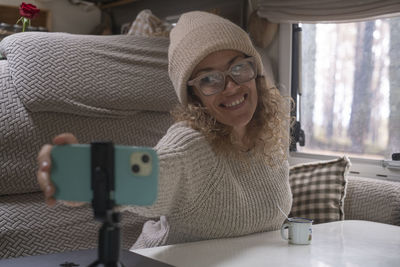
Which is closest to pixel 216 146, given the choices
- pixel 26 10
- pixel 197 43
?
pixel 197 43

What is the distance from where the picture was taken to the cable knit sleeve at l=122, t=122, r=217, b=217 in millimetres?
1094

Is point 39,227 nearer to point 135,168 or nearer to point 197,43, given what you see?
point 197,43

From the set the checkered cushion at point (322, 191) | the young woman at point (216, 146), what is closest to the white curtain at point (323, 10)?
the checkered cushion at point (322, 191)

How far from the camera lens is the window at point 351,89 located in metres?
1.97

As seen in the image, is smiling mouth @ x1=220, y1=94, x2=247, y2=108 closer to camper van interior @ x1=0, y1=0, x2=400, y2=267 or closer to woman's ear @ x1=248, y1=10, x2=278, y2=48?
camper van interior @ x1=0, y1=0, x2=400, y2=267

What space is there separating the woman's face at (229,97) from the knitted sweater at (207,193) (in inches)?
4.3

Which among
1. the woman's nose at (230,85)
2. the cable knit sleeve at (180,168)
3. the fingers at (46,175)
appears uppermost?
the woman's nose at (230,85)

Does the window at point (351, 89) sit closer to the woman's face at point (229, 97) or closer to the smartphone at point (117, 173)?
the woman's face at point (229, 97)

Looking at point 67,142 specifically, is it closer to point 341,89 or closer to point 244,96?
point 244,96

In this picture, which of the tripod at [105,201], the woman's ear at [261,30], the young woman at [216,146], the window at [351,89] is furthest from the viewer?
the woman's ear at [261,30]

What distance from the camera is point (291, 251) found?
3.53 ft

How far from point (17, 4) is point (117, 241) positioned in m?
1.40

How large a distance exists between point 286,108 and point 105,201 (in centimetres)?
113

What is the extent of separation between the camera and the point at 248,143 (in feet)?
4.58
